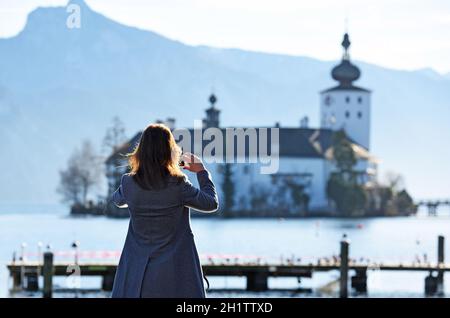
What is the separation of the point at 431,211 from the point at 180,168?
98306 mm

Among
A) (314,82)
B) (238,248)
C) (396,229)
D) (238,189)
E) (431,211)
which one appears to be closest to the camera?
(238,248)

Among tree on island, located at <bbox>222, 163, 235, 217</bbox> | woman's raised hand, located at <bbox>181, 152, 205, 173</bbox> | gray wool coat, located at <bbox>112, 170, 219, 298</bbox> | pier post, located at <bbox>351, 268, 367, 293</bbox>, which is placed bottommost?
pier post, located at <bbox>351, 268, 367, 293</bbox>

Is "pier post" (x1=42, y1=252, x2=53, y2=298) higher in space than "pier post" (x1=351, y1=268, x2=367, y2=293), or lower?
higher

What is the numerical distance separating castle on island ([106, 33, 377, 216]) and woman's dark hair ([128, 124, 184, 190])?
71.6m

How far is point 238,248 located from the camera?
4994 cm

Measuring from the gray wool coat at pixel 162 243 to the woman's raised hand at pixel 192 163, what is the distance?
54 mm

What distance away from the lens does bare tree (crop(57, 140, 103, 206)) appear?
8806 cm

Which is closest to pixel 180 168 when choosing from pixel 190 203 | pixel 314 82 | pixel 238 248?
pixel 190 203

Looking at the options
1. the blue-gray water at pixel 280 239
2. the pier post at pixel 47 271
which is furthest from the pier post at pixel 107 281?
the pier post at pixel 47 271

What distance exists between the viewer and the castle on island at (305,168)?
8171 centimetres

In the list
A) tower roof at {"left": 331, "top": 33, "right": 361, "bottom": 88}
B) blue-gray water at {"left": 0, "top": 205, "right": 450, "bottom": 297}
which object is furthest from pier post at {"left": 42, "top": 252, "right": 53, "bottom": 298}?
tower roof at {"left": 331, "top": 33, "right": 361, "bottom": 88}

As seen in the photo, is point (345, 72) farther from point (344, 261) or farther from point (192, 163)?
point (192, 163)

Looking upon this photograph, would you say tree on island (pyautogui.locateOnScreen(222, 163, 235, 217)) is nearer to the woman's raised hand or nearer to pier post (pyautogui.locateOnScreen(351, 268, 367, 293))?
pier post (pyautogui.locateOnScreen(351, 268, 367, 293))
